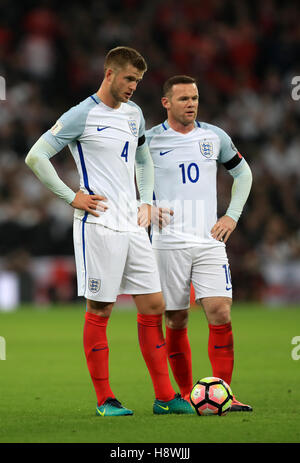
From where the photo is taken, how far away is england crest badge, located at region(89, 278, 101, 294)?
18.3 feet

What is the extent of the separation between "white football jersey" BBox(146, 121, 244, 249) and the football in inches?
40.6

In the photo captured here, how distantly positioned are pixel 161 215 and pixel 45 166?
96 cm

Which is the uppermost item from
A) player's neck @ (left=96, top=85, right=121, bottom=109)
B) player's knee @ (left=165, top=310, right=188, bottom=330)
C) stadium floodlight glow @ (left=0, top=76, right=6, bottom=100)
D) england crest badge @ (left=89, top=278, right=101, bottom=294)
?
stadium floodlight glow @ (left=0, top=76, right=6, bottom=100)

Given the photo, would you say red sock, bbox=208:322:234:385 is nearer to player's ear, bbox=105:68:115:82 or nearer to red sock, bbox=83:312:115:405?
red sock, bbox=83:312:115:405

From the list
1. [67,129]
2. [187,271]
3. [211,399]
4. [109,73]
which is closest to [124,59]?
[109,73]

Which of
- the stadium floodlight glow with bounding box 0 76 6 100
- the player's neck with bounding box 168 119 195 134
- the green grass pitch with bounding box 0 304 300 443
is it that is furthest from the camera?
the stadium floodlight glow with bounding box 0 76 6 100

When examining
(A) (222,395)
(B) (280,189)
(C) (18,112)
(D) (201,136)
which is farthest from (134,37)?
(A) (222,395)

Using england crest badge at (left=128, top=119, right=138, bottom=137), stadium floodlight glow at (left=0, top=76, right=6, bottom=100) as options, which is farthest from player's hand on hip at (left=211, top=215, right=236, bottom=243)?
stadium floodlight glow at (left=0, top=76, right=6, bottom=100)

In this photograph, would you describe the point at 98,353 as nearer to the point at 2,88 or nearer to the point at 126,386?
the point at 126,386

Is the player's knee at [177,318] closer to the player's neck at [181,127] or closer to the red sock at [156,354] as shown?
the red sock at [156,354]

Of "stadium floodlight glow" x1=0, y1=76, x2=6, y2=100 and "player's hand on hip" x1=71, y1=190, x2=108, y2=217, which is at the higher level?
"stadium floodlight glow" x1=0, y1=76, x2=6, y2=100

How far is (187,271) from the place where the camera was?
6.12m

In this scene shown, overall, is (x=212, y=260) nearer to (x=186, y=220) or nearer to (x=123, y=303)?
(x=186, y=220)

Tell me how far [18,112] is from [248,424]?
1345 cm
